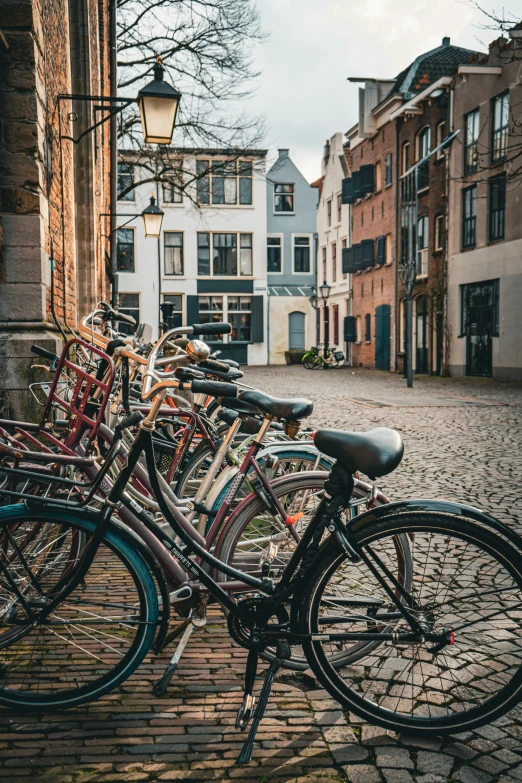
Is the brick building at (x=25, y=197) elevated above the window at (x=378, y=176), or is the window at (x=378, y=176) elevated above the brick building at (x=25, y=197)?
the window at (x=378, y=176)

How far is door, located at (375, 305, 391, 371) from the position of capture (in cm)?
3209

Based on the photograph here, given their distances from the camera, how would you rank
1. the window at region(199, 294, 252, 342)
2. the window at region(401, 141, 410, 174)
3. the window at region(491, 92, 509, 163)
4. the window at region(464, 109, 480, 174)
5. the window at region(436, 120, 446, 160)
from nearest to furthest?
1. the window at region(491, 92, 509, 163)
2. the window at region(464, 109, 480, 174)
3. the window at region(436, 120, 446, 160)
4. the window at region(401, 141, 410, 174)
5. the window at region(199, 294, 252, 342)

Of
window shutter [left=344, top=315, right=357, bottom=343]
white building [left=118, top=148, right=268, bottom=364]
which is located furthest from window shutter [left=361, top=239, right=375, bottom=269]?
white building [left=118, top=148, right=268, bottom=364]

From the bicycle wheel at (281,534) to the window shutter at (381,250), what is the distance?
1217 inches

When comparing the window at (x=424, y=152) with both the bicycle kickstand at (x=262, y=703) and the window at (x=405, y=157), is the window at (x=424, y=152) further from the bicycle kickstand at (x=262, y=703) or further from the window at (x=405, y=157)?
the bicycle kickstand at (x=262, y=703)

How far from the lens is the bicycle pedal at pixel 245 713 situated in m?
2.48

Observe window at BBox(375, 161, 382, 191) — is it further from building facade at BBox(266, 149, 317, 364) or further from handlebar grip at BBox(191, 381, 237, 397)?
handlebar grip at BBox(191, 381, 237, 397)

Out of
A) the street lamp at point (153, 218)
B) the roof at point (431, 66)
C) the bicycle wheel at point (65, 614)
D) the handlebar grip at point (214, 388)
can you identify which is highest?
the roof at point (431, 66)

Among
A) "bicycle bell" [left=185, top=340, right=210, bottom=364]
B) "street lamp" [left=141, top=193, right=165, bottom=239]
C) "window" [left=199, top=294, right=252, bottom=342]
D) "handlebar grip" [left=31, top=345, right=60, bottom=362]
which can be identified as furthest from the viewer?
"window" [left=199, top=294, right=252, bottom=342]

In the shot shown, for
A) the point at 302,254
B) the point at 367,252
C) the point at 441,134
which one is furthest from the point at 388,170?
the point at 302,254

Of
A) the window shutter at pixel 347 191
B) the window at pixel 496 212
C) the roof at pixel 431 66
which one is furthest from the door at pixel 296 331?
the window at pixel 496 212

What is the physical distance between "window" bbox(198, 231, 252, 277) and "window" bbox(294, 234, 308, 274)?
448 cm

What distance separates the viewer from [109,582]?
8.70ft

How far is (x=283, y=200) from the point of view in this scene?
44.8 metres
